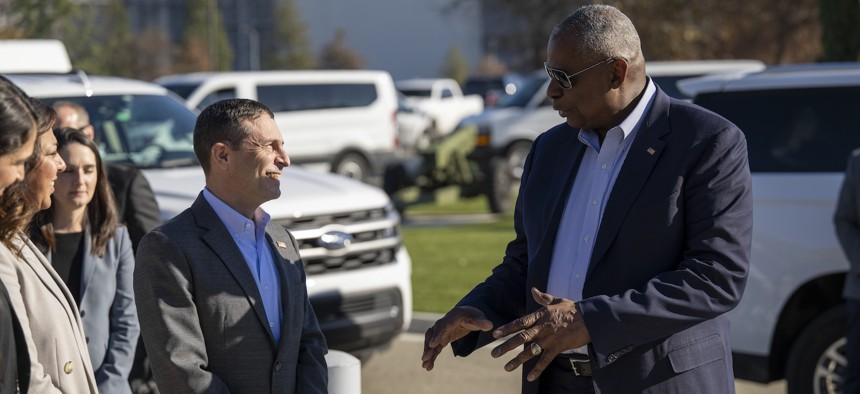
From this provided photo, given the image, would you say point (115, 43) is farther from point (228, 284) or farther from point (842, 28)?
point (228, 284)

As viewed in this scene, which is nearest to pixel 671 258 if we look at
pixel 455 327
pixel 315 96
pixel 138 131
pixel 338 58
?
pixel 455 327

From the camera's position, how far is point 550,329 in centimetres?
326

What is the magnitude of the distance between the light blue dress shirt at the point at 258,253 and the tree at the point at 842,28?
11007 mm

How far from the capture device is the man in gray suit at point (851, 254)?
6.11 meters

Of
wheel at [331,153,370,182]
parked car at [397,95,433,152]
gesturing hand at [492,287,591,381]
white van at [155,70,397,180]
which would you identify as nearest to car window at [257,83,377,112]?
white van at [155,70,397,180]

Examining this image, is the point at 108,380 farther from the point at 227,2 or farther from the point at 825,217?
the point at 227,2

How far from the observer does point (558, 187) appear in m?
3.70

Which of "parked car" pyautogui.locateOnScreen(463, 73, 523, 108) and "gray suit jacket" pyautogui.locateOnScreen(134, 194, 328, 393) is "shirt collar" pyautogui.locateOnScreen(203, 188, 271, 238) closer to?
"gray suit jacket" pyautogui.locateOnScreen(134, 194, 328, 393)

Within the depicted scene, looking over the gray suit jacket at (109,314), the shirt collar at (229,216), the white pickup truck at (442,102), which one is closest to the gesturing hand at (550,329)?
the shirt collar at (229,216)

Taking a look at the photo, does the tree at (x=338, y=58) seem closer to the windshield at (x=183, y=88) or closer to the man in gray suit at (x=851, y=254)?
the windshield at (x=183, y=88)

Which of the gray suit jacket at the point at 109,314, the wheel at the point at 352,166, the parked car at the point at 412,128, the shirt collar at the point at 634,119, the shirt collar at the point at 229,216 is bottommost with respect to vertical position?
the parked car at the point at 412,128

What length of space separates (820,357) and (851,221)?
818mm

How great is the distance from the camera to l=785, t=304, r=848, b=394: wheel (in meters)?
6.55

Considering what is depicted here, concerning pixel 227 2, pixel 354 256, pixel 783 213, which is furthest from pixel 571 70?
pixel 227 2
